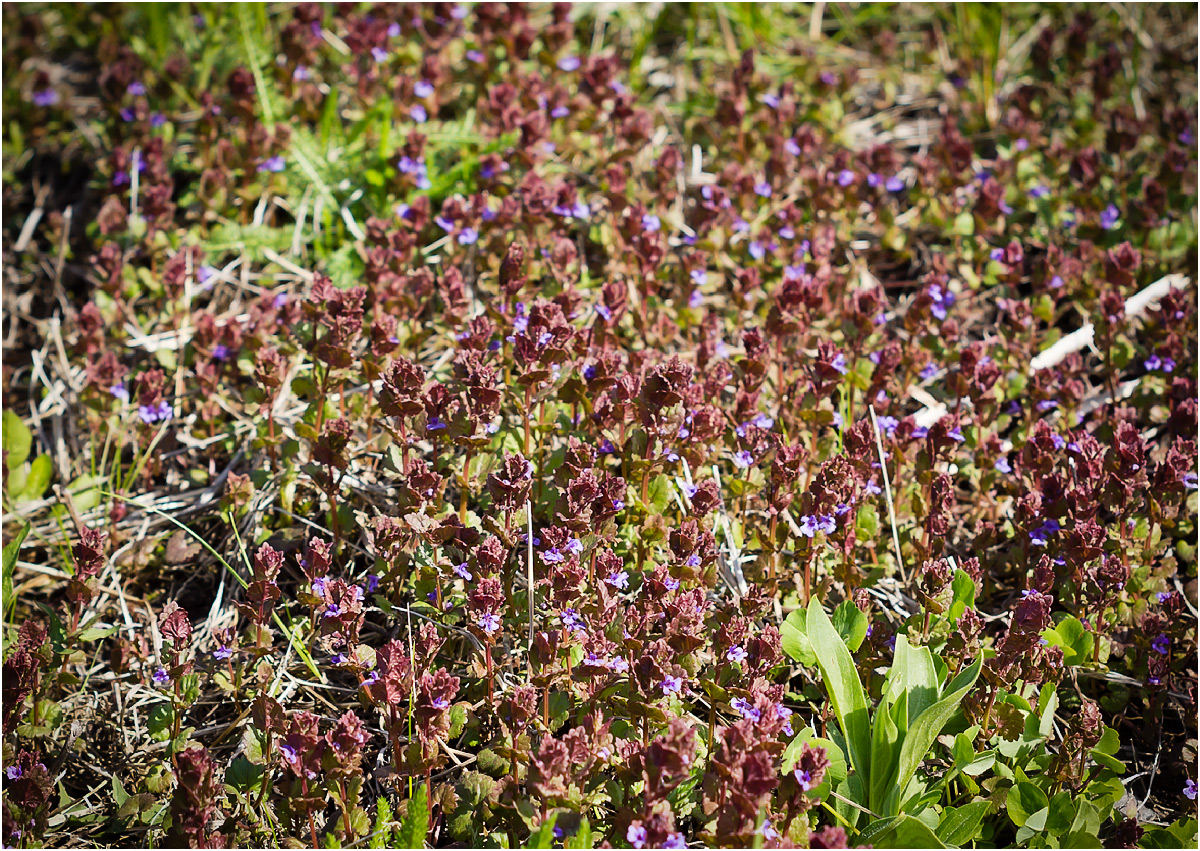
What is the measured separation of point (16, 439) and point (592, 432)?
2.49m

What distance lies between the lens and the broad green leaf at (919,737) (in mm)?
3064

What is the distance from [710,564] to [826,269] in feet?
6.43

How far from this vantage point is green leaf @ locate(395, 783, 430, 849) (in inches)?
117

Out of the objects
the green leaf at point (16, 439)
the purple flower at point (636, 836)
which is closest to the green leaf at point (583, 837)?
the purple flower at point (636, 836)

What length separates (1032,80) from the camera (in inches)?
255

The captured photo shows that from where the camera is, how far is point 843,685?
10.8 ft

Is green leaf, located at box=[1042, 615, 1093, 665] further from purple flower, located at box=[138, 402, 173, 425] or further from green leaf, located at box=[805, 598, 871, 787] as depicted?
purple flower, located at box=[138, 402, 173, 425]

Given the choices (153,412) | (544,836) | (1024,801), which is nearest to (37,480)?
(153,412)

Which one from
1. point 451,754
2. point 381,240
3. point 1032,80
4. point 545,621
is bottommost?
point 451,754

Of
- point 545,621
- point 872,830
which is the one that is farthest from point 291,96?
point 872,830

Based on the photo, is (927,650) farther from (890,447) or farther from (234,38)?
(234,38)

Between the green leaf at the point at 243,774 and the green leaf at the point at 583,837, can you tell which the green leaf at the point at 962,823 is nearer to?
the green leaf at the point at 583,837

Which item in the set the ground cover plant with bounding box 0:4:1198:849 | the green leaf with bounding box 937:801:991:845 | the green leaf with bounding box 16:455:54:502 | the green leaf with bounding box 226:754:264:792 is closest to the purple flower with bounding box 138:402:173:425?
the ground cover plant with bounding box 0:4:1198:849

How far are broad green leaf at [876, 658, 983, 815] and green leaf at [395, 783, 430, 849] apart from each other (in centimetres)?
137
